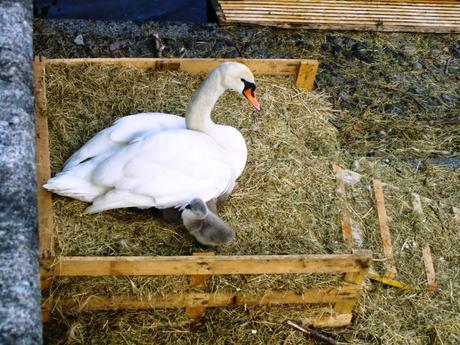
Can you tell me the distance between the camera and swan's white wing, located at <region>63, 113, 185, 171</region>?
16.5 feet

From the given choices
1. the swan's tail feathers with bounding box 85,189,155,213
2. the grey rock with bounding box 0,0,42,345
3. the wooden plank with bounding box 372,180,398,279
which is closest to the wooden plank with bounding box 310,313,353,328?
the wooden plank with bounding box 372,180,398,279

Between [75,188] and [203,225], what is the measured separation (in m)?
0.91

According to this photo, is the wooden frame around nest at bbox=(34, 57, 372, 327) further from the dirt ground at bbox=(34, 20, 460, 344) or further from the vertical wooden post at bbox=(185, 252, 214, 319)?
the dirt ground at bbox=(34, 20, 460, 344)

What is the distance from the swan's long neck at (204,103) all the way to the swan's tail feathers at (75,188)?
2.76ft

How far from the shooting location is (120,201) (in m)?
4.70

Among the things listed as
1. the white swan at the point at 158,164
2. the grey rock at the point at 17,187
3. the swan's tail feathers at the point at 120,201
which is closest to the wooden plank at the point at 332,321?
the white swan at the point at 158,164

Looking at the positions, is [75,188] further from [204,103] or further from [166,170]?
[204,103]

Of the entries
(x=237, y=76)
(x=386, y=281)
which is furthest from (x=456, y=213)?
(x=237, y=76)

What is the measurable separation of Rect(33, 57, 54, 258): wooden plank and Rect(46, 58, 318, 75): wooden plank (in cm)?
92

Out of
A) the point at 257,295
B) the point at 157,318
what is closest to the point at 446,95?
the point at 257,295

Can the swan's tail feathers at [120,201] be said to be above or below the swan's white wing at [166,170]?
below

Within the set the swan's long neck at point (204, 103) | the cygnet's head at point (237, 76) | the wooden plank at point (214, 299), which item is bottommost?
the wooden plank at point (214, 299)

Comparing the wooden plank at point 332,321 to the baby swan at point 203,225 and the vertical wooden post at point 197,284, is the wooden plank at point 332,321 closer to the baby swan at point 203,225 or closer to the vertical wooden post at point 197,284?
the vertical wooden post at point 197,284

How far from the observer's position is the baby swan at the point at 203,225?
4.55 m
